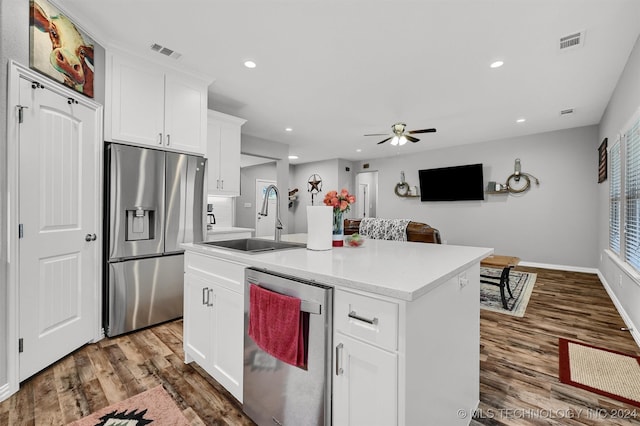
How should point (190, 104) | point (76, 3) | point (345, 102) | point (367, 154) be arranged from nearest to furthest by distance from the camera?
point (76, 3), point (190, 104), point (345, 102), point (367, 154)

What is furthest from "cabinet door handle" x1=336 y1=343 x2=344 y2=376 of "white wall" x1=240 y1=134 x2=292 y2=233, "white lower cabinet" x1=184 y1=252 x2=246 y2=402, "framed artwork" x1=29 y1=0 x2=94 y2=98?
"white wall" x1=240 y1=134 x2=292 y2=233

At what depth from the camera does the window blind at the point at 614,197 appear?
134 inches

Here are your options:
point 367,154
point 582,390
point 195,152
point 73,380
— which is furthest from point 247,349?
point 367,154

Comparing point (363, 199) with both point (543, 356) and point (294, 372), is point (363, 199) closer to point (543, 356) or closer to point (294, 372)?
point (543, 356)

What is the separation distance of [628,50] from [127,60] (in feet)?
15.4

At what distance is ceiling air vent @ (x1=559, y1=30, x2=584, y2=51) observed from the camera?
2.45 meters

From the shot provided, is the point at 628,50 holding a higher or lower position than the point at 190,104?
higher

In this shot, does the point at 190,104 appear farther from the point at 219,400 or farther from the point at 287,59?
the point at 219,400

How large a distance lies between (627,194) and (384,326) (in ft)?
12.0

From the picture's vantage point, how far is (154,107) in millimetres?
2803

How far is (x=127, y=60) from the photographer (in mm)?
2625

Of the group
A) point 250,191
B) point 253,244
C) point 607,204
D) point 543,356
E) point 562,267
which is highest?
point 250,191

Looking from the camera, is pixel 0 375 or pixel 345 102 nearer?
pixel 0 375

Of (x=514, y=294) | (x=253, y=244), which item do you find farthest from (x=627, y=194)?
(x=253, y=244)
